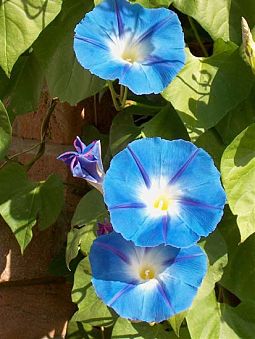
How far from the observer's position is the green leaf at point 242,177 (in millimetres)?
1038

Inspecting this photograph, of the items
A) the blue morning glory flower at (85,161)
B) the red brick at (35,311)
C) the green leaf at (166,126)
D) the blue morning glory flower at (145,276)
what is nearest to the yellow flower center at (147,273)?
the blue morning glory flower at (145,276)

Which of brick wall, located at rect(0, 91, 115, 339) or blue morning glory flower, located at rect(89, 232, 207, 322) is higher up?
blue morning glory flower, located at rect(89, 232, 207, 322)

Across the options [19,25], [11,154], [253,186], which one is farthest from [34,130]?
[253,186]

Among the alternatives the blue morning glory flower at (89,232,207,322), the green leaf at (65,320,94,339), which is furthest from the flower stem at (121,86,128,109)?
→ the green leaf at (65,320,94,339)

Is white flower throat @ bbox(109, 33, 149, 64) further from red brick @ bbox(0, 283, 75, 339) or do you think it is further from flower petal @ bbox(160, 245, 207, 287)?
red brick @ bbox(0, 283, 75, 339)

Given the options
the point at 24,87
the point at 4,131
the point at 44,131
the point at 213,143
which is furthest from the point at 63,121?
the point at 213,143

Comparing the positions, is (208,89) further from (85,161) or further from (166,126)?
(85,161)

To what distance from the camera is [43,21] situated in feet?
3.45

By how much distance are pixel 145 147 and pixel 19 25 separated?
0.26 m

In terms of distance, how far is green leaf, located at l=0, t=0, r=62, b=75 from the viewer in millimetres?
1041

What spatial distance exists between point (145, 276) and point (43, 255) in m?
0.47

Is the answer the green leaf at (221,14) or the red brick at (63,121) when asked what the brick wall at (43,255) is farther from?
the green leaf at (221,14)

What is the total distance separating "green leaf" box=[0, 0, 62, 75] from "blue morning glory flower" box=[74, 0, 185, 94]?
95 millimetres

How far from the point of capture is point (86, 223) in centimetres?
118
